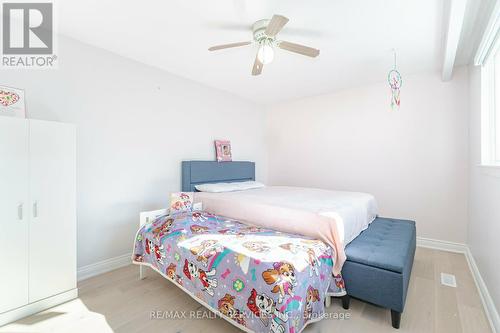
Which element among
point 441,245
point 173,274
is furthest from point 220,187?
point 441,245

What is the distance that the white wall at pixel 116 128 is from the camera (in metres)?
2.44

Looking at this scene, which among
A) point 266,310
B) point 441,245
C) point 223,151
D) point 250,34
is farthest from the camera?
point 223,151

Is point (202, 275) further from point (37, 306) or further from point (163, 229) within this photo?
point (37, 306)

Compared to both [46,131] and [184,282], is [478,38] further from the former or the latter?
[46,131]

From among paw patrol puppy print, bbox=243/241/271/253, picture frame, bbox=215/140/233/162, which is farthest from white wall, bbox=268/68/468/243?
paw patrol puppy print, bbox=243/241/271/253

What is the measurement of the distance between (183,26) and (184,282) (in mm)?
2349

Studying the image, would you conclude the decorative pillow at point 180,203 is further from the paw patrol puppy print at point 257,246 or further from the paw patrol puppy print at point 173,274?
the paw patrol puppy print at point 257,246

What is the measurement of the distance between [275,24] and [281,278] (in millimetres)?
1903

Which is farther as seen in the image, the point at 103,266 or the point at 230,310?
the point at 103,266

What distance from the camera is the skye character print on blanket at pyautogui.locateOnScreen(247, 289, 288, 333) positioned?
133cm

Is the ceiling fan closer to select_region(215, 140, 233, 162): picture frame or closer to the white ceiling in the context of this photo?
the white ceiling

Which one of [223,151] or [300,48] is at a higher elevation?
[300,48]

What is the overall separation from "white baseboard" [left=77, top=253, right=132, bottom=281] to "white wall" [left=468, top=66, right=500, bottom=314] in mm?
3544

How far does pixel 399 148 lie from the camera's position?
3.61m
